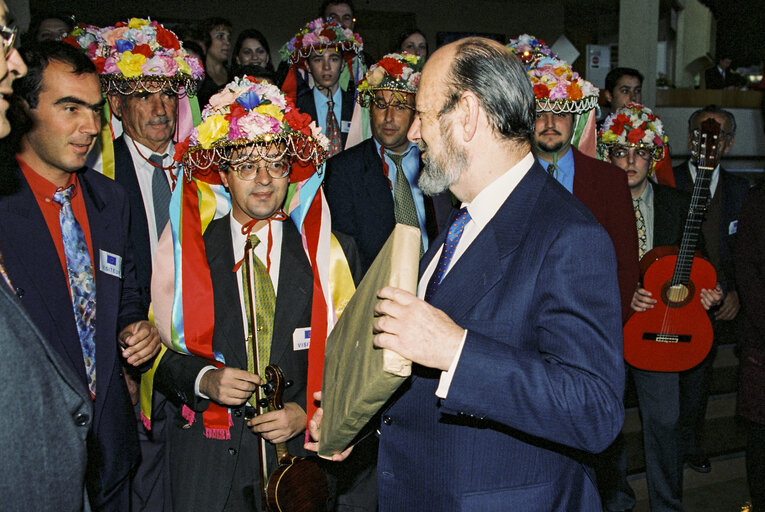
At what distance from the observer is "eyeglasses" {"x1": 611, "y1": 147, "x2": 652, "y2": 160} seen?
153 inches

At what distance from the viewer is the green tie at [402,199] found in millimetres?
3771

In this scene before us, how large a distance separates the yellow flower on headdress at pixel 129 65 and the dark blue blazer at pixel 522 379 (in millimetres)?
2515

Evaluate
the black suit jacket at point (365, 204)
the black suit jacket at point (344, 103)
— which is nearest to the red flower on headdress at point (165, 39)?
the black suit jacket at point (365, 204)

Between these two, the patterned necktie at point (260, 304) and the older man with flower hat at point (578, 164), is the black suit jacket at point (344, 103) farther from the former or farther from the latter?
the patterned necktie at point (260, 304)

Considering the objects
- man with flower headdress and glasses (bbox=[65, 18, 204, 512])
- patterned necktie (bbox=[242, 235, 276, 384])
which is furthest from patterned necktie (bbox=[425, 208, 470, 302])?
man with flower headdress and glasses (bbox=[65, 18, 204, 512])

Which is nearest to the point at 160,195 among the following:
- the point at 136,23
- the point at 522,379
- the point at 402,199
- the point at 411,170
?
the point at 136,23

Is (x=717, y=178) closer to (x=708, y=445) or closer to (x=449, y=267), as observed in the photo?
(x=708, y=445)

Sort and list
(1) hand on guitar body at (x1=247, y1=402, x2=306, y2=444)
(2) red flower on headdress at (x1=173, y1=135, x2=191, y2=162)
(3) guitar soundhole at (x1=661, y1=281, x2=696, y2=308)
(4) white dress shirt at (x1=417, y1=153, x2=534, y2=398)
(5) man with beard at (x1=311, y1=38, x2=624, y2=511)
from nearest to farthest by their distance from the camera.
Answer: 1. (5) man with beard at (x1=311, y1=38, x2=624, y2=511)
2. (4) white dress shirt at (x1=417, y1=153, x2=534, y2=398)
3. (1) hand on guitar body at (x1=247, y1=402, x2=306, y2=444)
4. (2) red flower on headdress at (x1=173, y1=135, x2=191, y2=162)
5. (3) guitar soundhole at (x1=661, y1=281, x2=696, y2=308)

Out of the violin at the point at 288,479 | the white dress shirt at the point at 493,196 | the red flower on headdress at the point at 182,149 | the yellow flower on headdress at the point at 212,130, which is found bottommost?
the violin at the point at 288,479

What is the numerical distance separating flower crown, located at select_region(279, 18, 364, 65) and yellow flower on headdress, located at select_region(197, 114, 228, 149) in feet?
8.21

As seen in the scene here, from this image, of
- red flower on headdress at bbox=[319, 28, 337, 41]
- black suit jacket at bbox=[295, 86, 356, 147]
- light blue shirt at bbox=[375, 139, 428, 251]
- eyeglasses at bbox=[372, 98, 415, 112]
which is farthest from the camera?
black suit jacket at bbox=[295, 86, 356, 147]

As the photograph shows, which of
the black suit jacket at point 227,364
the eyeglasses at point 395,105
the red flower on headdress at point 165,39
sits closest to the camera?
the black suit jacket at point 227,364

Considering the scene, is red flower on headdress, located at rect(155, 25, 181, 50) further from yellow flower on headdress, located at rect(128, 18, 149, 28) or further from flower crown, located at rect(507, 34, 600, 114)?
flower crown, located at rect(507, 34, 600, 114)

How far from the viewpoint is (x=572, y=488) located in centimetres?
158
